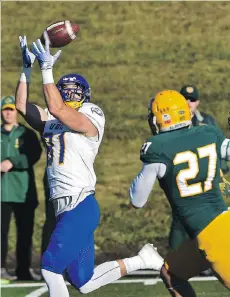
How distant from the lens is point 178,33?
14.6m

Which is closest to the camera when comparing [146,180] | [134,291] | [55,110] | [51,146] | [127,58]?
[146,180]

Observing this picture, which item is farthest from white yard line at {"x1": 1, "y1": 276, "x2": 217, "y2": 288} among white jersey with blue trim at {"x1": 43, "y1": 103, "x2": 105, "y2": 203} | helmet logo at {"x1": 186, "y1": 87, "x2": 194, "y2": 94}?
white jersey with blue trim at {"x1": 43, "y1": 103, "x2": 105, "y2": 203}

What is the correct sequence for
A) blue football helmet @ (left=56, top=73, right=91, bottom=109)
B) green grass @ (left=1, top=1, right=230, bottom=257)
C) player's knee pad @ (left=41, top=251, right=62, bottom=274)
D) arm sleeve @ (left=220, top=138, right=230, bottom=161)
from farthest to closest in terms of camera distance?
green grass @ (left=1, top=1, right=230, bottom=257) → blue football helmet @ (left=56, top=73, right=91, bottom=109) → player's knee pad @ (left=41, top=251, right=62, bottom=274) → arm sleeve @ (left=220, top=138, right=230, bottom=161)

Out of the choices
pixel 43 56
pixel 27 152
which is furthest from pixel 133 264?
pixel 27 152

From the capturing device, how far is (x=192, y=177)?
5988 mm

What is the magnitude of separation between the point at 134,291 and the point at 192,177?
2.74m

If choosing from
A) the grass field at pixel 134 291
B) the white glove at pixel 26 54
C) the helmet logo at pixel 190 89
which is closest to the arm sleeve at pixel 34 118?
the white glove at pixel 26 54

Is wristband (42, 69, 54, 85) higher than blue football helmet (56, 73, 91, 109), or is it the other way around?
wristband (42, 69, 54, 85)

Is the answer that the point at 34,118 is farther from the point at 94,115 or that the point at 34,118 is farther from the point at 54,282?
the point at 54,282

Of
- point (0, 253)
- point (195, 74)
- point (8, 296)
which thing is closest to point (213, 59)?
point (195, 74)

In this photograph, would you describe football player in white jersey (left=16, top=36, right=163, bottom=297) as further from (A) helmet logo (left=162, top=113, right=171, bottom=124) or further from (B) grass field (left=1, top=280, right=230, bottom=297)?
(B) grass field (left=1, top=280, right=230, bottom=297)

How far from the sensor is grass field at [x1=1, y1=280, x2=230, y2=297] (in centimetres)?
825

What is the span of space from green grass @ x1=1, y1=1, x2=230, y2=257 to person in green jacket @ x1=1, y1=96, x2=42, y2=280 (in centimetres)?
287

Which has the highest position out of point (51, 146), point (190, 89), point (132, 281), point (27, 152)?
point (190, 89)
